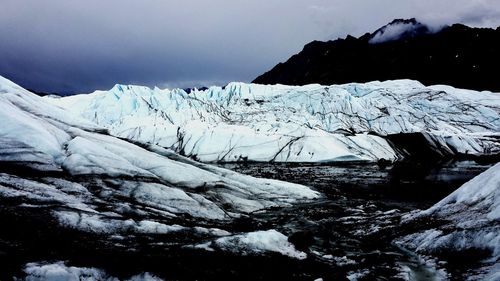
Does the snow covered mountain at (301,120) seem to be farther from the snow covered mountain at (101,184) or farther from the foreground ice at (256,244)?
the foreground ice at (256,244)

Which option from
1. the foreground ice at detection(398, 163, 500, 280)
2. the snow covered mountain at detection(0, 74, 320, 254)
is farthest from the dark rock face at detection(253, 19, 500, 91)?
the snow covered mountain at detection(0, 74, 320, 254)

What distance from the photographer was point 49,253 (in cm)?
635

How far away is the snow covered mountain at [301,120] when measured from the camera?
39.7 meters

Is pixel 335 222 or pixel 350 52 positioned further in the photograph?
pixel 350 52

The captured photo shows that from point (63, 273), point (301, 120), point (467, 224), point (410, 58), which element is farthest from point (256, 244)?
point (410, 58)

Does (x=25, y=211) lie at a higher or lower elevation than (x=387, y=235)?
higher

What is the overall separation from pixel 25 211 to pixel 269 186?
9.35m

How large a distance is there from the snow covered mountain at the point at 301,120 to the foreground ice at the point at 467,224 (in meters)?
26.6

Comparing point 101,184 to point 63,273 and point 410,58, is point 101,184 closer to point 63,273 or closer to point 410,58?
point 63,273

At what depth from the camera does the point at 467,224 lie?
26.0ft

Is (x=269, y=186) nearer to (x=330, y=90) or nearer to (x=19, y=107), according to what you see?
(x=19, y=107)

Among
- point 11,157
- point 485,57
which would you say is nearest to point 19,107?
point 11,157

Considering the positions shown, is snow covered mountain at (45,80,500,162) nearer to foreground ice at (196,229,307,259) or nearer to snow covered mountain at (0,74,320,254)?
snow covered mountain at (0,74,320,254)

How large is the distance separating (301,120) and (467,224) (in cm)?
4812
